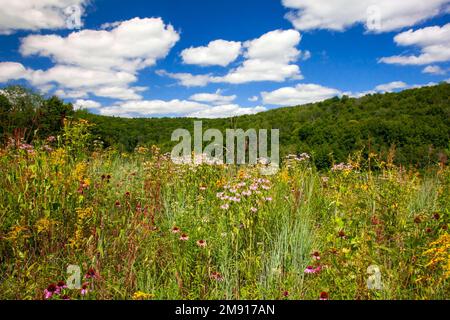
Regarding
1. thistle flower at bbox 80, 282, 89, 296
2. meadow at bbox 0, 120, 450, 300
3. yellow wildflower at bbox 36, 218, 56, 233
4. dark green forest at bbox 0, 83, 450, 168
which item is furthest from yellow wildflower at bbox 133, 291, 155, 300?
dark green forest at bbox 0, 83, 450, 168

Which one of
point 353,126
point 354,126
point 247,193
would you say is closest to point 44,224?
point 247,193

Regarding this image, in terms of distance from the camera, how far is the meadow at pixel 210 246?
2316 mm

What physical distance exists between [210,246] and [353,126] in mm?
34782

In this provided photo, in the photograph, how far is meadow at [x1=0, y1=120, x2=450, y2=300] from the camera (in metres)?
2.32

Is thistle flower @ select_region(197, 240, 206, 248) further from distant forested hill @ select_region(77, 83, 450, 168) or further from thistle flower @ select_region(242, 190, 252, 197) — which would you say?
distant forested hill @ select_region(77, 83, 450, 168)

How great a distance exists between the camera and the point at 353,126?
34406 millimetres

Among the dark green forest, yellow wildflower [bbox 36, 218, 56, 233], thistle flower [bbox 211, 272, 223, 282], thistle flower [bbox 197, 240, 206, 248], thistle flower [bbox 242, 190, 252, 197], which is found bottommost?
thistle flower [bbox 211, 272, 223, 282]

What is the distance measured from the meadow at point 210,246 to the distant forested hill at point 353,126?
776 inches

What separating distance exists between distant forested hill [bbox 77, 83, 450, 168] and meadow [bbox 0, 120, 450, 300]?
1972cm

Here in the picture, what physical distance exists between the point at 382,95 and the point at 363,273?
57.1 metres

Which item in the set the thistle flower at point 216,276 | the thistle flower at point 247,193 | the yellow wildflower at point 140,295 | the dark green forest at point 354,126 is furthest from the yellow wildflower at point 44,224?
the dark green forest at point 354,126

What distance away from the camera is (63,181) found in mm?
3330

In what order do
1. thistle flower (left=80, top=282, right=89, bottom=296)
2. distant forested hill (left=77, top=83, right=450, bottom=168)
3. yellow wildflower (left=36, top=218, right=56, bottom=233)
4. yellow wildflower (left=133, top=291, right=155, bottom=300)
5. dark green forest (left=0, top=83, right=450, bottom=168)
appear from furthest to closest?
1. distant forested hill (left=77, top=83, right=450, bottom=168)
2. dark green forest (left=0, top=83, right=450, bottom=168)
3. yellow wildflower (left=36, top=218, right=56, bottom=233)
4. thistle flower (left=80, top=282, right=89, bottom=296)
5. yellow wildflower (left=133, top=291, right=155, bottom=300)

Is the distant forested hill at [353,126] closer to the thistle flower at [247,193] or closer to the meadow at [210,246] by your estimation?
the meadow at [210,246]
